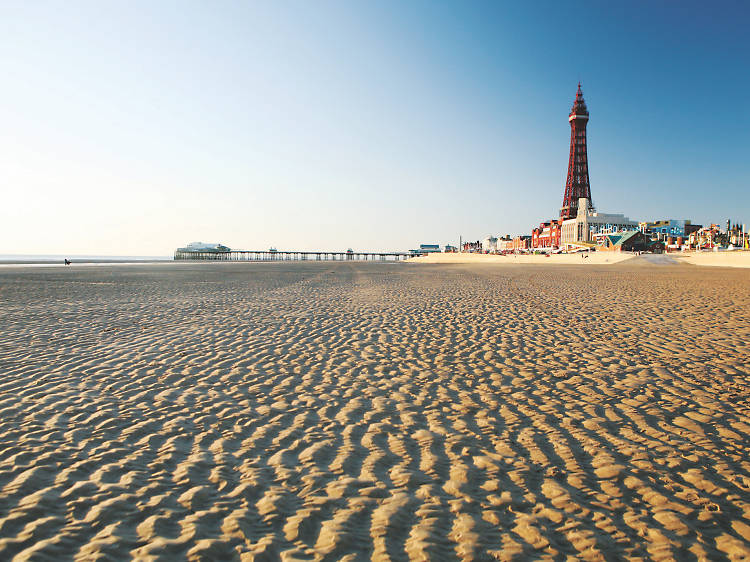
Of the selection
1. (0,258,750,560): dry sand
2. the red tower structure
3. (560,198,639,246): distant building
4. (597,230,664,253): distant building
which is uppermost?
the red tower structure

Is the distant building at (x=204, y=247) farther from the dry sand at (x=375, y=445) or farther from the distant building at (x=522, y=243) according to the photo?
the dry sand at (x=375, y=445)

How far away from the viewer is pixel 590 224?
124m

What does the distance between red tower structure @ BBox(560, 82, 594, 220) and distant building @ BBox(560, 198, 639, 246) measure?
28.3ft

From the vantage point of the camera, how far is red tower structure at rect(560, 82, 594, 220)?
139m

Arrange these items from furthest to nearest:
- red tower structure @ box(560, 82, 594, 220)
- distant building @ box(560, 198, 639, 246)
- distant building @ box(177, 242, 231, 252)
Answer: distant building @ box(177, 242, 231, 252) < red tower structure @ box(560, 82, 594, 220) < distant building @ box(560, 198, 639, 246)

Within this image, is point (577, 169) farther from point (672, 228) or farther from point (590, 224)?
point (672, 228)

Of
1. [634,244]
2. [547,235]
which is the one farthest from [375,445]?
[547,235]

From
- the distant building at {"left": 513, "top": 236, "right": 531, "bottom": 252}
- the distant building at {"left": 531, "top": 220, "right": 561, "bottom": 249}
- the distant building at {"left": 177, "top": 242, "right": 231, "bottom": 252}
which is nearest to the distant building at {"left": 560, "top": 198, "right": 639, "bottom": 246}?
the distant building at {"left": 531, "top": 220, "right": 561, "bottom": 249}

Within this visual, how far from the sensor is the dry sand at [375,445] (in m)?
2.91

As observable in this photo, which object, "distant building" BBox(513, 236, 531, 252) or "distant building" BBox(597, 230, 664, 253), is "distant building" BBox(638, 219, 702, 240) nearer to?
"distant building" BBox(513, 236, 531, 252)

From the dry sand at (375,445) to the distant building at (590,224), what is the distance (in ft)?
415

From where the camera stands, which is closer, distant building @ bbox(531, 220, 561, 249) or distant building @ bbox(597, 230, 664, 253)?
distant building @ bbox(597, 230, 664, 253)

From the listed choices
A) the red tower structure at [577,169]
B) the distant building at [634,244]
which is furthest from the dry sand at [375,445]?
the red tower structure at [577,169]

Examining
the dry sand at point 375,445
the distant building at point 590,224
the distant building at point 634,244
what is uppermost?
the distant building at point 590,224
